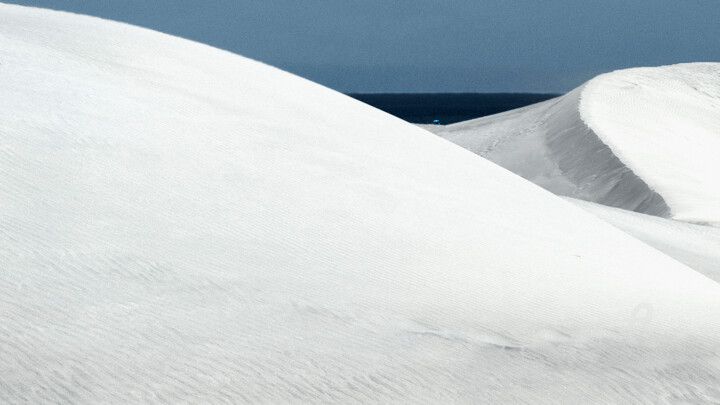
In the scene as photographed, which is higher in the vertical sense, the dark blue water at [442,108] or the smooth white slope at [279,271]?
the smooth white slope at [279,271]

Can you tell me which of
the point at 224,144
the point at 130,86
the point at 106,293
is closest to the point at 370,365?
the point at 106,293

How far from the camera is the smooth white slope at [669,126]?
1237 cm

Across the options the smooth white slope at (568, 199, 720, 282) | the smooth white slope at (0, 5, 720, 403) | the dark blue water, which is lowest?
the dark blue water

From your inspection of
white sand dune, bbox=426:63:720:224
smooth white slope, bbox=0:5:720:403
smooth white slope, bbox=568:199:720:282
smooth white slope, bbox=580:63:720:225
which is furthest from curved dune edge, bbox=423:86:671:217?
smooth white slope, bbox=0:5:720:403

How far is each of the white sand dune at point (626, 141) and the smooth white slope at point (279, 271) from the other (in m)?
6.76

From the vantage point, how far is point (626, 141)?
1509cm

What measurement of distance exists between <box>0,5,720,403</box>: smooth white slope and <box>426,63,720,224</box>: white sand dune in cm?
Answer: 676

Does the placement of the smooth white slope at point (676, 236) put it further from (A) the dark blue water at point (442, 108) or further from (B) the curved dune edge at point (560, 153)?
(A) the dark blue water at point (442, 108)

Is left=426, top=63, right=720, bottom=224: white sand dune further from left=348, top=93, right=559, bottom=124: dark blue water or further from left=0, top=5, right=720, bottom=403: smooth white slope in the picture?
left=348, top=93, right=559, bottom=124: dark blue water

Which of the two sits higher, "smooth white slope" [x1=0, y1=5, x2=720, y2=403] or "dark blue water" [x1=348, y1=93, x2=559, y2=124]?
"smooth white slope" [x1=0, y1=5, x2=720, y2=403]

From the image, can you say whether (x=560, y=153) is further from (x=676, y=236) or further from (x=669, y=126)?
(x=676, y=236)

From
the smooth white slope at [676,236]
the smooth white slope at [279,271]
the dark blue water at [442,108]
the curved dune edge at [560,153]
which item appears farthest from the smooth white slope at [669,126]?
the dark blue water at [442,108]

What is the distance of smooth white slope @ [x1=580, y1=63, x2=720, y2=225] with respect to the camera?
12.4 m

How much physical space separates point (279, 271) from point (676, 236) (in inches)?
237
